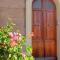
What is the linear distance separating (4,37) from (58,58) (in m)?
6.92

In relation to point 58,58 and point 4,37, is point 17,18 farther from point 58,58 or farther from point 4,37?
point 4,37

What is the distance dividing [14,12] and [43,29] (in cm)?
127

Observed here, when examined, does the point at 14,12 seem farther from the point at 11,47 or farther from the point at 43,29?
the point at 11,47

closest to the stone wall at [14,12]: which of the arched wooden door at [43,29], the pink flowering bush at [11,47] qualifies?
the arched wooden door at [43,29]

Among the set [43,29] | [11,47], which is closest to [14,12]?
[43,29]

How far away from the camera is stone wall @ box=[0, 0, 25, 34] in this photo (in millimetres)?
9695

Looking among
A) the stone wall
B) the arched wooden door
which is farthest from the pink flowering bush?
the arched wooden door

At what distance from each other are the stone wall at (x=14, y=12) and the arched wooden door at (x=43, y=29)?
58 cm

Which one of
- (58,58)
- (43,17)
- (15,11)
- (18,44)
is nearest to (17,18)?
(15,11)

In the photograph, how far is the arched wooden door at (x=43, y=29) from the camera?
1008 centimetres

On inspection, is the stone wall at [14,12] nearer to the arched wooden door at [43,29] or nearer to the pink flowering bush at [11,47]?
the arched wooden door at [43,29]

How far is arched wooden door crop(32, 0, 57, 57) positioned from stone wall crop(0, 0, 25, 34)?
58 centimetres

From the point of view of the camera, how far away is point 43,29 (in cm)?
1014

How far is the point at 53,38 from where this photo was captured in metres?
10.2
